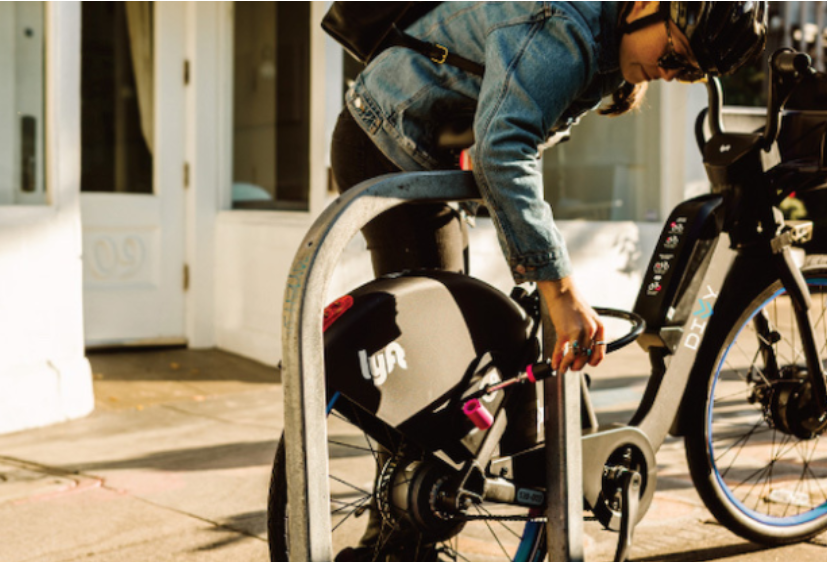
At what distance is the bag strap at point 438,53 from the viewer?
2.12 meters

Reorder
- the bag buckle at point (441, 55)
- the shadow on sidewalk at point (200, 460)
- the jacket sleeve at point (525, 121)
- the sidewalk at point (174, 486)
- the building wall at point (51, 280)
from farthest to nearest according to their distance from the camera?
the building wall at point (51, 280) < the shadow on sidewalk at point (200, 460) < the sidewalk at point (174, 486) < the bag buckle at point (441, 55) < the jacket sleeve at point (525, 121)

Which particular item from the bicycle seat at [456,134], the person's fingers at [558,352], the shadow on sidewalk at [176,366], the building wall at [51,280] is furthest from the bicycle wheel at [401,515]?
the shadow on sidewalk at [176,366]

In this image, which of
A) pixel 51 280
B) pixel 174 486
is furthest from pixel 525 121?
pixel 51 280

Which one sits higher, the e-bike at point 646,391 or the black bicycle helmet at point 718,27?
the black bicycle helmet at point 718,27

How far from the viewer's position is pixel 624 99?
2365 millimetres

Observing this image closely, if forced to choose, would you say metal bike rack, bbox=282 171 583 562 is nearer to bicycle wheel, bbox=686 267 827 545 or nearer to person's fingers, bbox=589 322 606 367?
person's fingers, bbox=589 322 606 367

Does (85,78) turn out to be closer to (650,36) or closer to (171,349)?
(171,349)

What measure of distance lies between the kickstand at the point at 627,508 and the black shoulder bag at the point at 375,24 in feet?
3.61

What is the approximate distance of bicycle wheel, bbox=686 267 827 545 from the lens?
288 cm

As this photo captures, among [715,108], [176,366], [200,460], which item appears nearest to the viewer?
[715,108]

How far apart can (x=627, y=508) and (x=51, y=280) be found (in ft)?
11.0

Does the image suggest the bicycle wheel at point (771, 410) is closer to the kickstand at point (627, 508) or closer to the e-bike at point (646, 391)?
the e-bike at point (646, 391)

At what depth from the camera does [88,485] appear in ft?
12.4

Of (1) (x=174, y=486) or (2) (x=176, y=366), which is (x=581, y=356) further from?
(2) (x=176, y=366)
